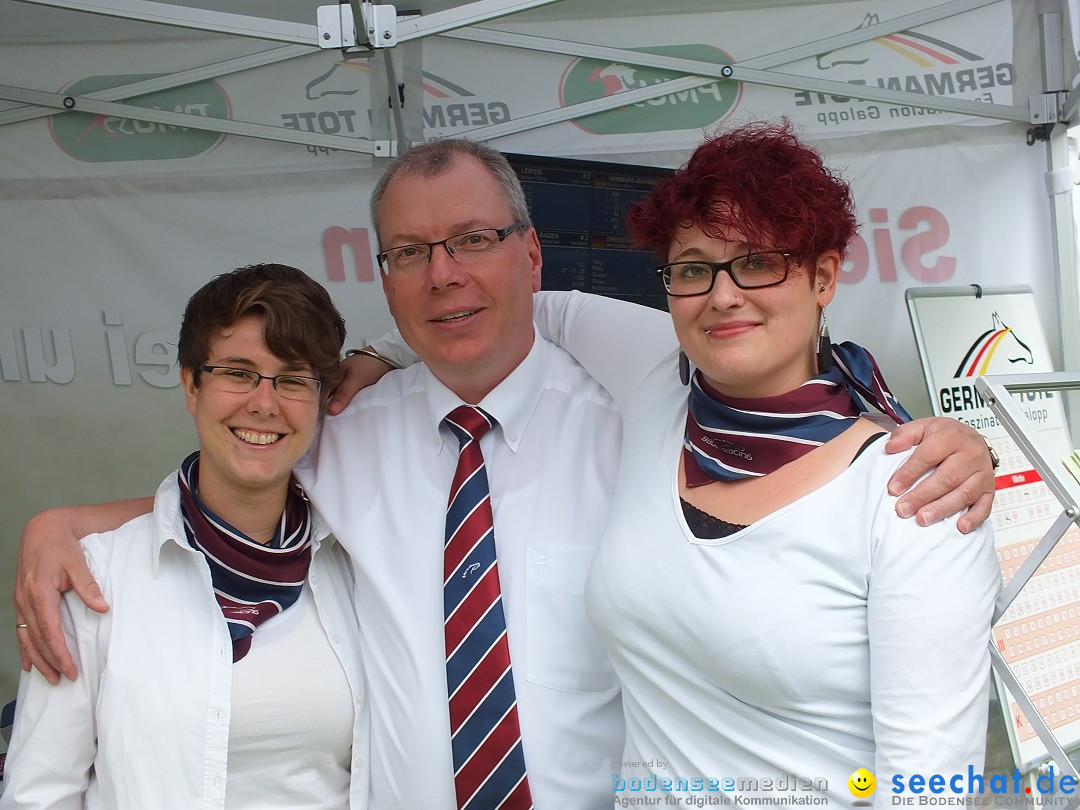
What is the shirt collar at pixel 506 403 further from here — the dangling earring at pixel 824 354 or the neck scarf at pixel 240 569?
the dangling earring at pixel 824 354

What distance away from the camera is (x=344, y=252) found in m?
3.35

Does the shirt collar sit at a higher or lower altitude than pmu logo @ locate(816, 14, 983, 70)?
lower

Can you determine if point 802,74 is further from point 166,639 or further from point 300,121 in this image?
point 166,639

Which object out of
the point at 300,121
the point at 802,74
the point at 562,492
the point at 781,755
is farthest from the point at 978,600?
the point at 300,121

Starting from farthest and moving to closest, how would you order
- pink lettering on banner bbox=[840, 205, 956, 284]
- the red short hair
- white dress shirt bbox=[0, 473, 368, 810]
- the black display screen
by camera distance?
pink lettering on banner bbox=[840, 205, 956, 284] → the black display screen → white dress shirt bbox=[0, 473, 368, 810] → the red short hair

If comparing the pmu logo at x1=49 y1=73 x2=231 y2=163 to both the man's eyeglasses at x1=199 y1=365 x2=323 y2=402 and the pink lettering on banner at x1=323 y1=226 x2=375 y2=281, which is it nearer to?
the pink lettering on banner at x1=323 y1=226 x2=375 y2=281

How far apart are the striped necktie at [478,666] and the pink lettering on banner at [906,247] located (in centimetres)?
228

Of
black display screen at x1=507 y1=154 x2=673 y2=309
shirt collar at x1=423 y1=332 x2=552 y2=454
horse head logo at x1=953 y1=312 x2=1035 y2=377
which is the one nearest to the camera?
shirt collar at x1=423 y1=332 x2=552 y2=454

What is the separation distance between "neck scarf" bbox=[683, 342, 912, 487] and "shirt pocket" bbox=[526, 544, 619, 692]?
370 mm

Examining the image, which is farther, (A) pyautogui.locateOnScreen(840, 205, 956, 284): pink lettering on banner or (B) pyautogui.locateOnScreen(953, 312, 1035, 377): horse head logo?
(A) pyautogui.locateOnScreen(840, 205, 956, 284): pink lettering on banner

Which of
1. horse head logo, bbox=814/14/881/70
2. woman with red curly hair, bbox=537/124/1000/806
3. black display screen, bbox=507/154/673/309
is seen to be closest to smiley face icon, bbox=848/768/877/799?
woman with red curly hair, bbox=537/124/1000/806

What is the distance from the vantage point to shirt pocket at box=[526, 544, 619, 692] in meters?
1.60

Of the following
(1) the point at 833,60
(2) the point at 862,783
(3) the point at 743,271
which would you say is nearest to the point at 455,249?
(3) the point at 743,271

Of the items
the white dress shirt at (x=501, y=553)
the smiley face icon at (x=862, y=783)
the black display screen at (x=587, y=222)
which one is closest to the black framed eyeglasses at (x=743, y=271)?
the white dress shirt at (x=501, y=553)
